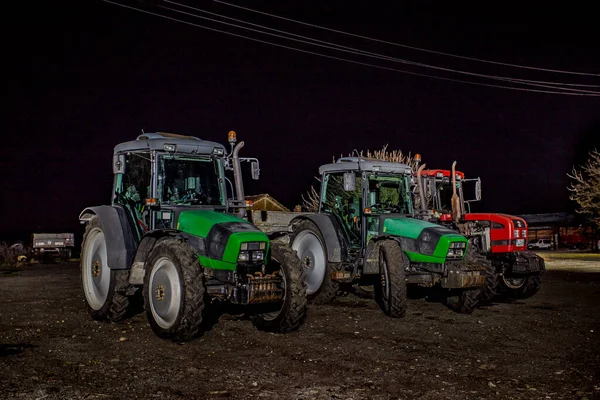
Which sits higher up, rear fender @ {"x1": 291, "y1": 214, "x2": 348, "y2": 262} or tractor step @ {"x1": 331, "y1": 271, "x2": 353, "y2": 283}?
rear fender @ {"x1": 291, "y1": 214, "x2": 348, "y2": 262}

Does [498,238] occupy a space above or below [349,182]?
below

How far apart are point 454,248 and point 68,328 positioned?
21.1 feet

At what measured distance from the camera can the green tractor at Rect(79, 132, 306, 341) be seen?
302 inches

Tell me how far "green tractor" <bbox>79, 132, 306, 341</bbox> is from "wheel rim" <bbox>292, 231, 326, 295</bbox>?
260cm

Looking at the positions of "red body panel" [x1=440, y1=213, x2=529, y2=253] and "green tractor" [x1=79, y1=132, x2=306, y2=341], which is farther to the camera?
"red body panel" [x1=440, y1=213, x2=529, y2=253]

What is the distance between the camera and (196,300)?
7352mm

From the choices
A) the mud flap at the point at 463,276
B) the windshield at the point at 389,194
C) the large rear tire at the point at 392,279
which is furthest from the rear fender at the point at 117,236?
the mud flap at the point at 463,276

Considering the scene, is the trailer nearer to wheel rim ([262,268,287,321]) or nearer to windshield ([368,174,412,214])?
windshield ([368,174,412,214])

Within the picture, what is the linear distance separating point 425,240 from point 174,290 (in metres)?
4.66

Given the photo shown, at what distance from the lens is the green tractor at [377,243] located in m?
9.88

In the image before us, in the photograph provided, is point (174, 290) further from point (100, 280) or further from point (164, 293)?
point (100, 280)

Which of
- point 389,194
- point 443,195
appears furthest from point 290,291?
point 443,195

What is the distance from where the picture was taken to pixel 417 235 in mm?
10430

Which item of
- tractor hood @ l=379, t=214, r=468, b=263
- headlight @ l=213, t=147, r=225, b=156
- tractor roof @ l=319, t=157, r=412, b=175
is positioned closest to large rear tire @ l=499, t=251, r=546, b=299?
tractor hood @ l=379, t=214, r=468, b=263
